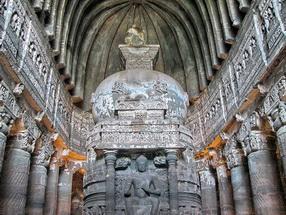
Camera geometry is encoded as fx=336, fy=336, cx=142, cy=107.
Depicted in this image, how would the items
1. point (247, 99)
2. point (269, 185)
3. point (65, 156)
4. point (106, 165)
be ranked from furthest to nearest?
point (65, 156) < point (247, 99) < point (269, 185) < point (106, 165)

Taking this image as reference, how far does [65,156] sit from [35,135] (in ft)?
12.7

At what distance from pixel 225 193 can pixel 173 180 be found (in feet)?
22.6

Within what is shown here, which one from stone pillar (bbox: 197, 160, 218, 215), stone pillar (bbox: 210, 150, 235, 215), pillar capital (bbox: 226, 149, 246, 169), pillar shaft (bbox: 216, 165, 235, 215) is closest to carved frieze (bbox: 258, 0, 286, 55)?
pillar capital (bbox: 226, 149, 246, 169)

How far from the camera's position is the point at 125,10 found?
18719mm

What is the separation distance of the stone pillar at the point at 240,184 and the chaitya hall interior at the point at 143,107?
0.04 m

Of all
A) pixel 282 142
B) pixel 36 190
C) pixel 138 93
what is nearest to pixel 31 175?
pixel 36 190

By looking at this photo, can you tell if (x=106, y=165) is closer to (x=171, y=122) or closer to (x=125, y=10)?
(x=171, y=122)

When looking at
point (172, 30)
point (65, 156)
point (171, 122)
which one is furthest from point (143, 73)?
point (172, 30)

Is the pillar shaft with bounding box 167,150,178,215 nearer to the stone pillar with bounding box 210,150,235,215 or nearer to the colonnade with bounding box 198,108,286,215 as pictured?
the colonnade with bounding box 198,108,286,215

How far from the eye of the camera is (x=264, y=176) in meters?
10.3

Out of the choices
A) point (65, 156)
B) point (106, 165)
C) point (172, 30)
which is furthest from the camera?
point (172, 30)

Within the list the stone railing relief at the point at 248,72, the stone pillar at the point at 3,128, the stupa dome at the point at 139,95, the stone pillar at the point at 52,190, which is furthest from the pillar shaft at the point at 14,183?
the stone railing relief at the point at 248,72

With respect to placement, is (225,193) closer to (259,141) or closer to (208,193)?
(208,193)

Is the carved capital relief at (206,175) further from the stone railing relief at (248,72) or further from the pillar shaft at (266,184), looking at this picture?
the pillar shaft at (266,184)
